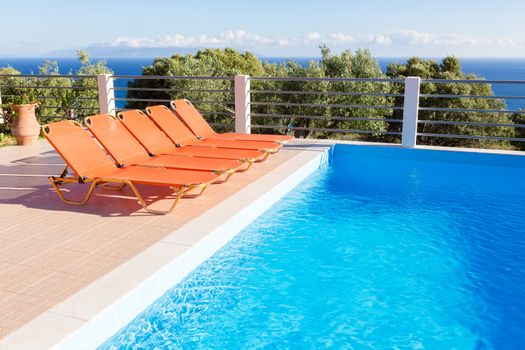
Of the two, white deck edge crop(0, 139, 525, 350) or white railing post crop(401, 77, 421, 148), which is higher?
white railing post crop(401, 77, 421, 148)

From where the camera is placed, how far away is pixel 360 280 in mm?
4480

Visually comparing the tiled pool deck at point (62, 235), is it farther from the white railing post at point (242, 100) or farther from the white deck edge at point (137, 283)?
the white railing post at point (242, 100)

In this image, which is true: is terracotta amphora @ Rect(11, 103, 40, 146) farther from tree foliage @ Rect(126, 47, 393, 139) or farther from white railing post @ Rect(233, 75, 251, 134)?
tree foliage @ Rect(126, 47, 393, 139)

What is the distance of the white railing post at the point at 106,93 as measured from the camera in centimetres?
1095

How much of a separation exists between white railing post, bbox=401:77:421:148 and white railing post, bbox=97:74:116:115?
238 inches

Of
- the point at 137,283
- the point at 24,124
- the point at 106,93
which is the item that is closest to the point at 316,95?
the point at 106,93

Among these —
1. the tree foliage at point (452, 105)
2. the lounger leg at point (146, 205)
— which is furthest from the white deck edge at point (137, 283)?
the tree foliage at point (452, 105)

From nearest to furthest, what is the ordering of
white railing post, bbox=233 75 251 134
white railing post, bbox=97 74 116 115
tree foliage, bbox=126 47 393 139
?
1. white railing post, bbox=233 75 251 134
2. white railing post, bbox=97 74 116 115
3. tree foliage, bbox=126 47 393 139

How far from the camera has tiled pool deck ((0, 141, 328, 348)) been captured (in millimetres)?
3574

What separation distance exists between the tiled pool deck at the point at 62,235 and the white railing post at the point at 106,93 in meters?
3.93

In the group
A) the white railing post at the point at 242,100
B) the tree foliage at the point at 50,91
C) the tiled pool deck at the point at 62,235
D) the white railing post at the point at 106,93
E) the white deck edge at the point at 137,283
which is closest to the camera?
the white deck edge at the point at 137,283

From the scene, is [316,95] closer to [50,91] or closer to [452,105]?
[452,105]

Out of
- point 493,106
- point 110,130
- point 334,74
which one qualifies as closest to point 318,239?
point 110,130

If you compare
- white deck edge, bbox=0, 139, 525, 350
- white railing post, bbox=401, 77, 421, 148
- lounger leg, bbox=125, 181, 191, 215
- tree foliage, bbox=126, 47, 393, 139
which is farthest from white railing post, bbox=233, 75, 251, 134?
tree foliage, bbox=126, 47, 393, 139
